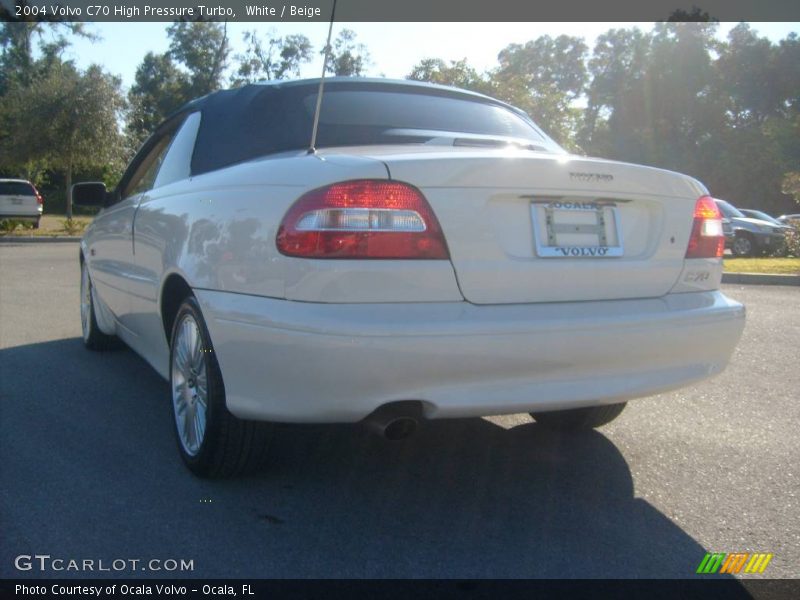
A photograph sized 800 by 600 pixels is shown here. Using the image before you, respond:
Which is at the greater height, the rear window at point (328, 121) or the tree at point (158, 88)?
the tree at point (158, 88)

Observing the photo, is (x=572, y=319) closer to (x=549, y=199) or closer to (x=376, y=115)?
(x=549, y=199)

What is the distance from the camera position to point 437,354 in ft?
8.88

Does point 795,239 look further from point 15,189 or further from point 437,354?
point 15,189

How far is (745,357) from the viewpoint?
20.3 ft

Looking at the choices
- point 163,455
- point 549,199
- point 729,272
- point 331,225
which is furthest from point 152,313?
point 729,272

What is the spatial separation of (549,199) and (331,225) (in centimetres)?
80

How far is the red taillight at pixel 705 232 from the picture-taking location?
338cm

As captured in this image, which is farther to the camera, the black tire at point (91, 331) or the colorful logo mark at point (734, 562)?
the black tire at point (91, 331)

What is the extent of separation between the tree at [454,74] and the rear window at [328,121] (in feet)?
60.5

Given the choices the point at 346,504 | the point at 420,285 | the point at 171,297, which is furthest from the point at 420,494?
the point at 171,297

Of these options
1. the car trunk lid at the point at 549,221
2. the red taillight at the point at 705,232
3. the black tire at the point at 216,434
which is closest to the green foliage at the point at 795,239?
the red taillight at the point at 705,232

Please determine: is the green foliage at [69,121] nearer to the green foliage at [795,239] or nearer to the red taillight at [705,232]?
the green foliage at [795,239]

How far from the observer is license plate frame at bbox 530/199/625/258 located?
117 inches

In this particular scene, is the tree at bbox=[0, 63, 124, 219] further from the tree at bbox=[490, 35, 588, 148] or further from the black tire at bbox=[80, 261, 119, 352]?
the black tire at bbox=[80, 261, 119, 352]
